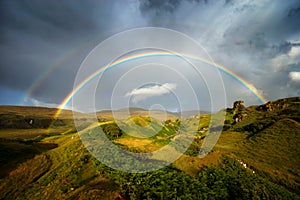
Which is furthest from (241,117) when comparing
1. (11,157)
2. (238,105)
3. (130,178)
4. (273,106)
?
(11,157)

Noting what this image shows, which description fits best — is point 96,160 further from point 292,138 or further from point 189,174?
point 292,138

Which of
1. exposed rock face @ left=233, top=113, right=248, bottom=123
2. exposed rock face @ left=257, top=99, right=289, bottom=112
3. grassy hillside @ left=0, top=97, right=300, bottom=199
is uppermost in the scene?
exposed rock face @ left=257, top=99, right=289, bottom=112

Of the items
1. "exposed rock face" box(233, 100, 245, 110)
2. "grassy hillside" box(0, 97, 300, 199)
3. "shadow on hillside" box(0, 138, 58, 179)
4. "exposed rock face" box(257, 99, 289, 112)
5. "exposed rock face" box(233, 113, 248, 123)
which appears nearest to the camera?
"grassy hillside" box(0, 97, 300, 199)

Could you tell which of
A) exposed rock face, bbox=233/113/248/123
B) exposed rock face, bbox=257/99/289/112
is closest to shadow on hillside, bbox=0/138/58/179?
exposed rock face, bbox=233/113/248/123

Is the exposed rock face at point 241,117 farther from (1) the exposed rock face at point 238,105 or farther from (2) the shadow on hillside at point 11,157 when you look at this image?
(2) the shadow on hillside at point 11,157

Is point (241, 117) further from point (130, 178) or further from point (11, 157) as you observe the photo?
point (11, 157)

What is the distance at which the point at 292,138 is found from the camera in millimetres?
42562

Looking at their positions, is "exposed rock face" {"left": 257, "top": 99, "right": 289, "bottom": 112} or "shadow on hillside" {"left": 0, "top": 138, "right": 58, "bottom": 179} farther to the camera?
"exposed rock face" {"left": 257, "top": 99, "right": 289, "bottom": 112}

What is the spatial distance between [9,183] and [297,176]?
37.8 metres

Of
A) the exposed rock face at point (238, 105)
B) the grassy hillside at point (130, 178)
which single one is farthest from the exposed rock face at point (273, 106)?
the grassy hillside at point (130, 178)

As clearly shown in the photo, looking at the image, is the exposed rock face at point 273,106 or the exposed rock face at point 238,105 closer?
the exposed rock face at point 273,106

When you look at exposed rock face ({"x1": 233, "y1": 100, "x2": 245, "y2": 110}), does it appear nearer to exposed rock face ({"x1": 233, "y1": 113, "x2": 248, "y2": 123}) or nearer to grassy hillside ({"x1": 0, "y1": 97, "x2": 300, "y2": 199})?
exposed rock face ({"x1": 233, "y1": 113, "x2": 248, "y2": 123})

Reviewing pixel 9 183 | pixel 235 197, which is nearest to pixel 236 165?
pixel 235 197

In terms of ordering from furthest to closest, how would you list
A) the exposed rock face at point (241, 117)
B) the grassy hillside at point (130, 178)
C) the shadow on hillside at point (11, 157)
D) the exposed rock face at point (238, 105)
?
the exposed rock face at point (238, 105), the exposed rock face at point (241, 117), the shadow on hillside at point (11, 157), the grassy hillside at point (130, 178)
